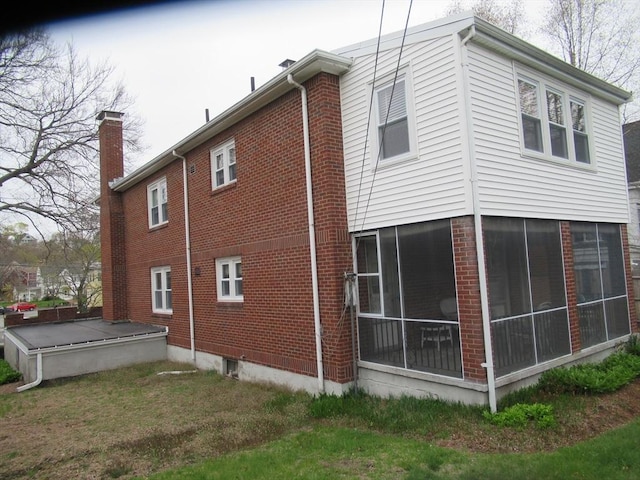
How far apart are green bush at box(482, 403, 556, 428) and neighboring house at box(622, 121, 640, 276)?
17.4 metres

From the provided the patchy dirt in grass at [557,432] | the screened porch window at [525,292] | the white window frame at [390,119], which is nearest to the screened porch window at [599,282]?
the screened porch window at [525,292]

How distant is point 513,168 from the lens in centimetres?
744

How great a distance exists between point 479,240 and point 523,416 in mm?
2401

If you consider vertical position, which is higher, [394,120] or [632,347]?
[394,120]

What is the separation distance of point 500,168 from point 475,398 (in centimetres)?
348

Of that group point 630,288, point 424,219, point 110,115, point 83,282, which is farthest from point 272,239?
point 83,282

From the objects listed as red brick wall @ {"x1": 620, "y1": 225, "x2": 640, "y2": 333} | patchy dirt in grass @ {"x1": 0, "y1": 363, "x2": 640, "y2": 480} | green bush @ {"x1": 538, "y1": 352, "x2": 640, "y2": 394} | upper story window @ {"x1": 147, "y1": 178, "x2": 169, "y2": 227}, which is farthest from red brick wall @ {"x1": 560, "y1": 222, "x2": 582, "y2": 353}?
upper story window @ {"x1": 147, "y1": 178, "x2": 169, "y2": 227}

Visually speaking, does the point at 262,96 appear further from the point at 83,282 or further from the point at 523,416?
the point at 83,282

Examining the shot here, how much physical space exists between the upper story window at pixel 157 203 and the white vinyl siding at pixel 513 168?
10.6m

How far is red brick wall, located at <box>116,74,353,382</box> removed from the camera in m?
8.29

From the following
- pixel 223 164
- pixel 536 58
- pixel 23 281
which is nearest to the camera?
pixel 536 58

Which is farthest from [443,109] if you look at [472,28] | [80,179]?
[80,179]

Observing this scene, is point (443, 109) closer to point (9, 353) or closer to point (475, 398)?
point (475, 398)

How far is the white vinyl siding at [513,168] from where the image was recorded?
6.95 m
